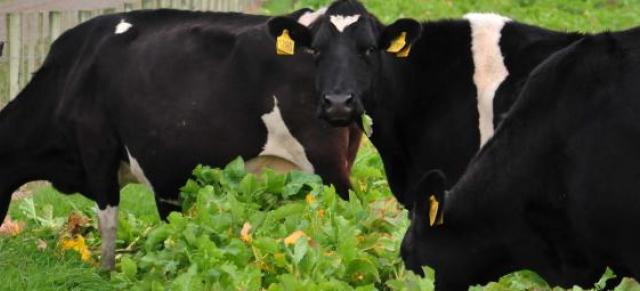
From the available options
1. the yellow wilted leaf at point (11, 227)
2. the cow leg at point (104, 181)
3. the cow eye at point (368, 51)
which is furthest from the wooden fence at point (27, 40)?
the cow eye at point (368, 51)

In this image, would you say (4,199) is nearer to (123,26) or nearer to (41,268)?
(41,268)

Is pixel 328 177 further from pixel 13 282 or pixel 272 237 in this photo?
pixel 13 282

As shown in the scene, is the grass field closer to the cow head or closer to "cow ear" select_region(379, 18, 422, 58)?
the cow head

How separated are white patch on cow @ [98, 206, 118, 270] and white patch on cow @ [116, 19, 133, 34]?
47.9 inches

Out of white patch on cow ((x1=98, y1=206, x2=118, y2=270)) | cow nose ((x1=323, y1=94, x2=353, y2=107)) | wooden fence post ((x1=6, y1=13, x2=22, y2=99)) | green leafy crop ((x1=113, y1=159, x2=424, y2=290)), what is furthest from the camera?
wooden fence post ((x1=6, y1=13, x2=22, y2=99))

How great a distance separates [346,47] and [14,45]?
4708 millimetres

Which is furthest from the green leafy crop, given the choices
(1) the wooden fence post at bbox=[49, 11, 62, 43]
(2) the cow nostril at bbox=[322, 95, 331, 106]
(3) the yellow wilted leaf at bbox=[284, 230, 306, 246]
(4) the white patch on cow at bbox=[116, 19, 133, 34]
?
(1) the wooden fence post at bbox=[49, 11, 62, 43]

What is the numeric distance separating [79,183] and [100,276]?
1.27 meters

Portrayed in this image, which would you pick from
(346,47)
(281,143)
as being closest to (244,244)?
(281,143)

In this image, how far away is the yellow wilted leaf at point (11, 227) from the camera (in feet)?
32.1

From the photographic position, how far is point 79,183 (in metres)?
9.73

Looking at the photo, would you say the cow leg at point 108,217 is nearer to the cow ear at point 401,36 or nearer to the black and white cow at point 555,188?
the cow ear at point 401,36

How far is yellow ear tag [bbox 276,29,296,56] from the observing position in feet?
28.1

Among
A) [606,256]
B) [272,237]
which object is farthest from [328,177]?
[606,256]
